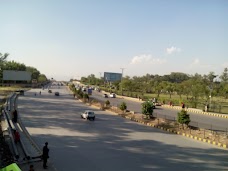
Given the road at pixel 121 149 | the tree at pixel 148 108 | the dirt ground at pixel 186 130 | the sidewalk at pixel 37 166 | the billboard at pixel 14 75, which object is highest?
the billboard at pixel 14 75

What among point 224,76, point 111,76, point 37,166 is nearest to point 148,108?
point 37,166

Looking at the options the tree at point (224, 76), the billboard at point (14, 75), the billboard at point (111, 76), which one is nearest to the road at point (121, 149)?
the tree at point (224, 76)

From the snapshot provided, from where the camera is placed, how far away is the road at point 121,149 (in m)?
13.6

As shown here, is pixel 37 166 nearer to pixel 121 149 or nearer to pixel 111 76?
pixel 121 149

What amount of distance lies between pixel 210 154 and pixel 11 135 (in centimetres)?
1196

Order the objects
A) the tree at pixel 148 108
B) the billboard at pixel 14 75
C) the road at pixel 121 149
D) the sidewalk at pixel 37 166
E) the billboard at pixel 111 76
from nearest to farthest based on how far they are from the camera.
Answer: the sidewalk at pixel 37 166
the road at pixel 121 149
the tree at pixel 148 108
the billboard at pixel 14 75
the billboard at pixel 111 76

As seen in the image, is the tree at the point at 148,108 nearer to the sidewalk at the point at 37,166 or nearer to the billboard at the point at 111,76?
the sidewalk at the point at 37,166

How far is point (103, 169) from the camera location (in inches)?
503

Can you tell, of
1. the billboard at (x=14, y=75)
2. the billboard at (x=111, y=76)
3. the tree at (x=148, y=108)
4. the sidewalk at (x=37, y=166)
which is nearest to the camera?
the sidewalk at (x=37, y=166)

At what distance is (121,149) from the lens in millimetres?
16578

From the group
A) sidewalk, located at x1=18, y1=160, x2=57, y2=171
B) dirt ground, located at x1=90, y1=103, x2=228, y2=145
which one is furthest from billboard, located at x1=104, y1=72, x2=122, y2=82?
sidewalk, located at x1=18, y1=160, x2=57, y2=171

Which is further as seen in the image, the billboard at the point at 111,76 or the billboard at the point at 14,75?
the billboard at the point at 111,76

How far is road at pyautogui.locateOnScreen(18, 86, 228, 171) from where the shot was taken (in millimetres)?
13578

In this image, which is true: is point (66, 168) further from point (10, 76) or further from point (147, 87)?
point (10, 76)
